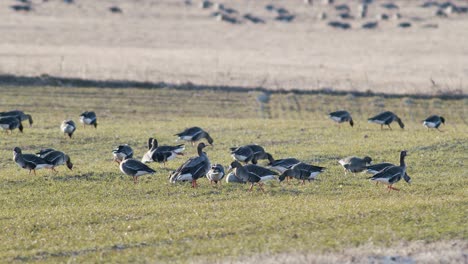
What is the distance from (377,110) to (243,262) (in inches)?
1339

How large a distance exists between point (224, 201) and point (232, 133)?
613 inches

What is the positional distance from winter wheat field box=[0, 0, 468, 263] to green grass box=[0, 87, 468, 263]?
0.07 metres

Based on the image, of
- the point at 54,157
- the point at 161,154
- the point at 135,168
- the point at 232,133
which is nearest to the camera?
the point at 135,168

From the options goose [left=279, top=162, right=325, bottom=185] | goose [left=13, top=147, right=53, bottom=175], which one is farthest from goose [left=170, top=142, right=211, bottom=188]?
goose [left=13, top=147, right=53, bottom=175]

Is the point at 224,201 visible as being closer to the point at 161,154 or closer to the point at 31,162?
the point at 161,154

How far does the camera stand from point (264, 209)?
22.3m

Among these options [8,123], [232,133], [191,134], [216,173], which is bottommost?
[232,133]

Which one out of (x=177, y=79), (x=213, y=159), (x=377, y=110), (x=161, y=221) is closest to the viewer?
(x=161, y=221)

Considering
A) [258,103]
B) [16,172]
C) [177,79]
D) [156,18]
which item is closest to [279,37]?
[156,18]

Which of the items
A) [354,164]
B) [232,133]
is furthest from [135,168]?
[232,133]

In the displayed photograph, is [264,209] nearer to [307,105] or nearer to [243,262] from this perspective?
[243,262]

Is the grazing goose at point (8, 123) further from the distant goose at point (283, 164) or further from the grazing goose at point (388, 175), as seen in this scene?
the grazing goose at point (388, 175)

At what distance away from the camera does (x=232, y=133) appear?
39375 millimetres

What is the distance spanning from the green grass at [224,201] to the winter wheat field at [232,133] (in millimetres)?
71
